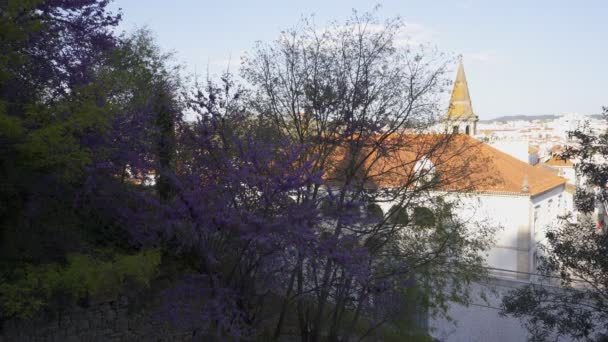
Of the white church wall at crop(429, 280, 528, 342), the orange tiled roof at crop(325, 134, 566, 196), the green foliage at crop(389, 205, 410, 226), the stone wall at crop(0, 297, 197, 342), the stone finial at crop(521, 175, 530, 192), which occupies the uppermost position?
the stone finial at crop(521, 175, 530, 192)

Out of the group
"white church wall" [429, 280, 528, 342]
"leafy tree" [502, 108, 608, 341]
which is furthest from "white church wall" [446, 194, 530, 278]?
"leafy tree" [502, 108, 608, 341]

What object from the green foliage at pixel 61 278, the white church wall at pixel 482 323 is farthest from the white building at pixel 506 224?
the green foliage at pixel 61 278

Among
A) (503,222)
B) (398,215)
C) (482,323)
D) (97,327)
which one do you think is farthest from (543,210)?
(97,327)

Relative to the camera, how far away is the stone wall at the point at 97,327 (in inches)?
363

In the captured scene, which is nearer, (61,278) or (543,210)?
(61,278)

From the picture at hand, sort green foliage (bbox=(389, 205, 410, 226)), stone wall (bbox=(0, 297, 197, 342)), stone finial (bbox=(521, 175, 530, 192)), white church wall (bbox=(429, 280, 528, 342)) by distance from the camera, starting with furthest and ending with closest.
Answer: stone finial (bbox=(521, 175, 530, 192)) → white church wall (bbox=(429, 280, 528, 342)) → green foliage (bbox=(389, 205, 410, 226)) → stone wall (bbox=(0, 297, 197, 342))

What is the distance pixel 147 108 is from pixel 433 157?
7554 millimetres

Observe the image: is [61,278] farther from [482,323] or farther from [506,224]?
[506,224]

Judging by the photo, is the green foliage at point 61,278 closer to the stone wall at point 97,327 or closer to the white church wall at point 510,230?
the stone wall at point 97,327

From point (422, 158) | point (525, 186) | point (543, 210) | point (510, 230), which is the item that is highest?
point (525, 186)

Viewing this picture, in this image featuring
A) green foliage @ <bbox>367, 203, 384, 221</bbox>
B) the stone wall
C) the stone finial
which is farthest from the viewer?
the stone finial

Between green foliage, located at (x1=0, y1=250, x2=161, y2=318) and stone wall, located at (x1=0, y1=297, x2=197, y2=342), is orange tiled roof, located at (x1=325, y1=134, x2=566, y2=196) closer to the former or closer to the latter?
stone wall, located at (x1=0, y1=297, x2=197, y2=342)

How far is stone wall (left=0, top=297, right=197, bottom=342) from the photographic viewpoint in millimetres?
9227

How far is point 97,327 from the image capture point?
10.5m
